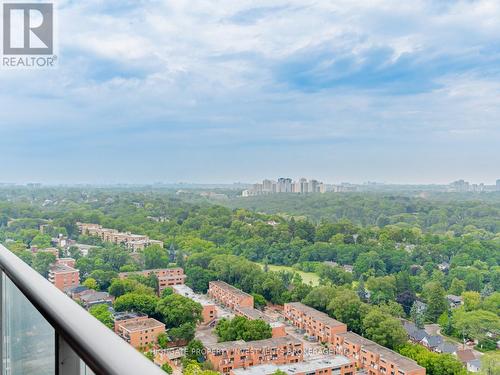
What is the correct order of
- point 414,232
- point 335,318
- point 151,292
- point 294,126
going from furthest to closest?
point 294,126 < point 151,292 < point 414,232 < point 335,318

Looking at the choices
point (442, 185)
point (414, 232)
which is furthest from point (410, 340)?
point (442, 185)

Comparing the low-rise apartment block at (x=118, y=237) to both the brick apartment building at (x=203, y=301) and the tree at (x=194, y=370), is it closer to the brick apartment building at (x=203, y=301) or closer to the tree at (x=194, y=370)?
the brick apartment building at (x=203, y=301)

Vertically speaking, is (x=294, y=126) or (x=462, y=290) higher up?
(x=294, y=126)

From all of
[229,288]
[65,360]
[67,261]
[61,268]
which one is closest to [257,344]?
[229,288]

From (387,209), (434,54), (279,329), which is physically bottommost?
(279,329)

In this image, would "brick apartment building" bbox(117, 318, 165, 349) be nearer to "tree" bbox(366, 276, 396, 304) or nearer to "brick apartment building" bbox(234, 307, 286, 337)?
"brick apartment building" bbox(234, 307, 286, 337)

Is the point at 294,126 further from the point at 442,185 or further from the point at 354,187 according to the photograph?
the point at 442,185

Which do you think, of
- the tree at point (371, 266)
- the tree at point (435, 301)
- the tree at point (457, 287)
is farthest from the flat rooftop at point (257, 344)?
the tree at point (457, 287)
